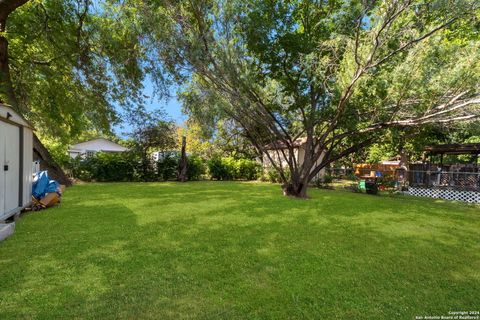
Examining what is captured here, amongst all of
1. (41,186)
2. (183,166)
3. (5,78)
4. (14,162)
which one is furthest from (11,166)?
(183,166)

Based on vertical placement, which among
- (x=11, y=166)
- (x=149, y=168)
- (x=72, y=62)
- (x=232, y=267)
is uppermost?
(x=72, y=62)

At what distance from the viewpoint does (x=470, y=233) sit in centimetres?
502

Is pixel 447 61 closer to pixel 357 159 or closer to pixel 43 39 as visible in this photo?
pixel 43 39

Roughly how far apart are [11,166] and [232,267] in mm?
4696

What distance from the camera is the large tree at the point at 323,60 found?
5.93 metres

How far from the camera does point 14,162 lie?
4.95m

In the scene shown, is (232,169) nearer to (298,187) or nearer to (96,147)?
(298,187)

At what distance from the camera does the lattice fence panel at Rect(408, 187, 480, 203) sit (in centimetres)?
1099

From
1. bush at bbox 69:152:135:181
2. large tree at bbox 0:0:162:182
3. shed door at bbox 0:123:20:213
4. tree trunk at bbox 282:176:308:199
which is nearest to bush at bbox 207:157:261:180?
bush at bbox 69:152:135:181

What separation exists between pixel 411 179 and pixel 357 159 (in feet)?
28.5

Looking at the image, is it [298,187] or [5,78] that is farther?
[298,187]

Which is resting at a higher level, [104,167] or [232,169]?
[104,167]

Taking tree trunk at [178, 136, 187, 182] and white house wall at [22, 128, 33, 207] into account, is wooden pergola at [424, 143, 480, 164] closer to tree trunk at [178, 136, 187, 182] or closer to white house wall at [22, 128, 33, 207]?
tree trunk at [178, 136, 187, 182]

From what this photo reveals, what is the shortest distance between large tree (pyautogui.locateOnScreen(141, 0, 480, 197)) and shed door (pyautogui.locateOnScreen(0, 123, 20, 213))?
A: 4.08 metres
